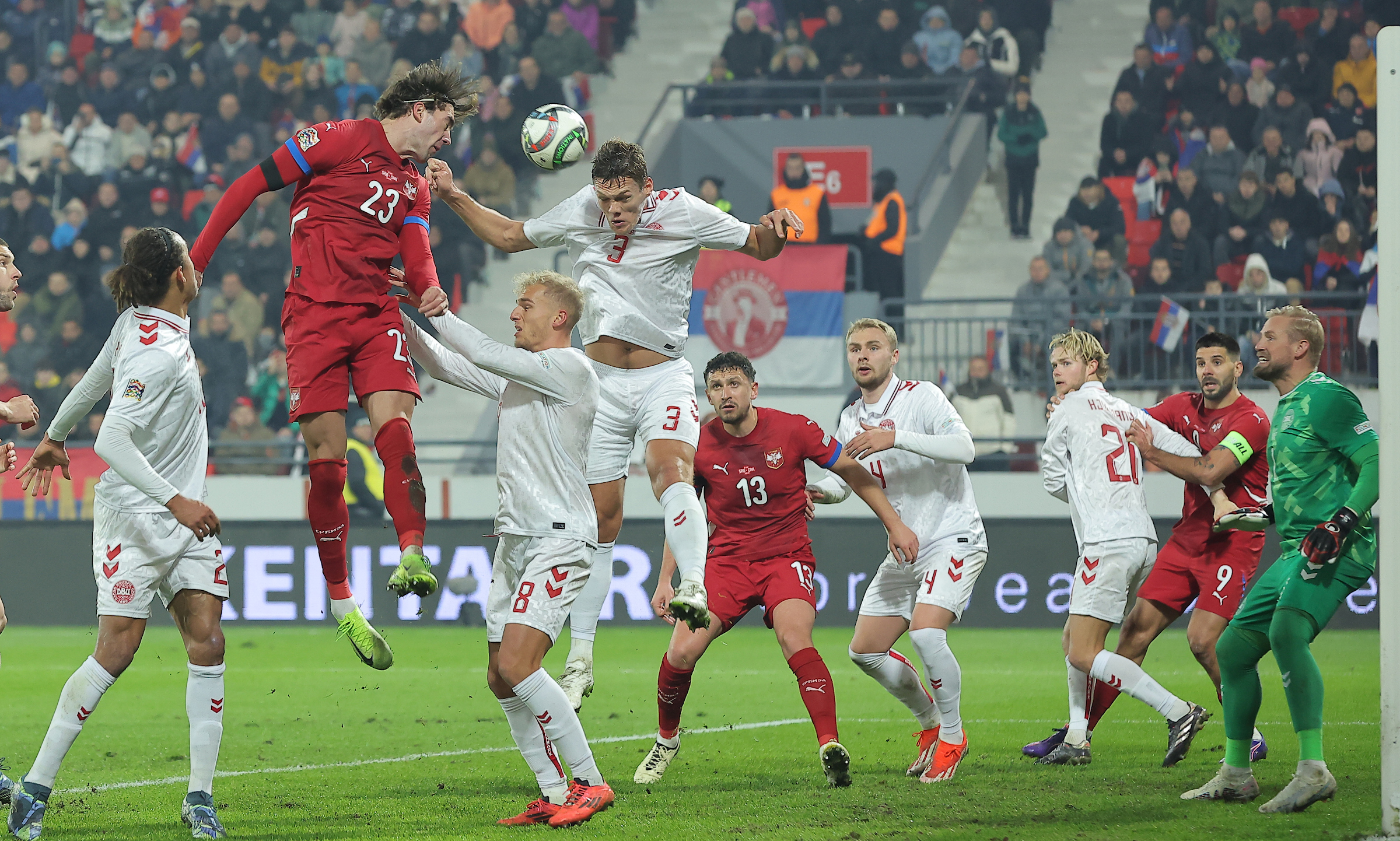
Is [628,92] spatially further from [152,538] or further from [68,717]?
[68,717]

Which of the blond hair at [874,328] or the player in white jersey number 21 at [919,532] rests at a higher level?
the blond hair at [874,328]

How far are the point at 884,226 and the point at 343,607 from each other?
1147cm

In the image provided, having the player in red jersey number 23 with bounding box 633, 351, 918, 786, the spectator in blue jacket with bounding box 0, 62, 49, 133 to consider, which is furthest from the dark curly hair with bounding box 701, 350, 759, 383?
the spectator in blue jacket with bounding box 0, 62, 49, 133

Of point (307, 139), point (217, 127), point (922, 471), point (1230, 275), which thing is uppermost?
point (217, 127)

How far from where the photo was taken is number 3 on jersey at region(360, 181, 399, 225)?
19.0 ft

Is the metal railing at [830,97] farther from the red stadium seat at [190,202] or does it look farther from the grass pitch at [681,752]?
the grass pitch at [681,752]

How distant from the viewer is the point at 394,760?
7227 mm

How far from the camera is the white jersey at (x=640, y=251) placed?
6.58 meters

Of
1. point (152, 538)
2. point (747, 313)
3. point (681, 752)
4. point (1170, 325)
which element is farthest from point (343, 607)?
point (1170, 325)

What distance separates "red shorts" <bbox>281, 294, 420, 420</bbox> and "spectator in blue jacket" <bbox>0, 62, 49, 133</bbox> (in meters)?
15.6

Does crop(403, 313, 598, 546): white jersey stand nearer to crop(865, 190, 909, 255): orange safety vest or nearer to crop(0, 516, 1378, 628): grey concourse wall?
crop(0, 516, 1378, 628): grey concourse wall

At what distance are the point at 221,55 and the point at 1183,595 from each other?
15.8 m

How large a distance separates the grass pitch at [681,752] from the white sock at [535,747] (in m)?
0.20

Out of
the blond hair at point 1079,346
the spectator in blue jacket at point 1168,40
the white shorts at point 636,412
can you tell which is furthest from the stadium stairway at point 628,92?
the blond hair at point 1079,346
